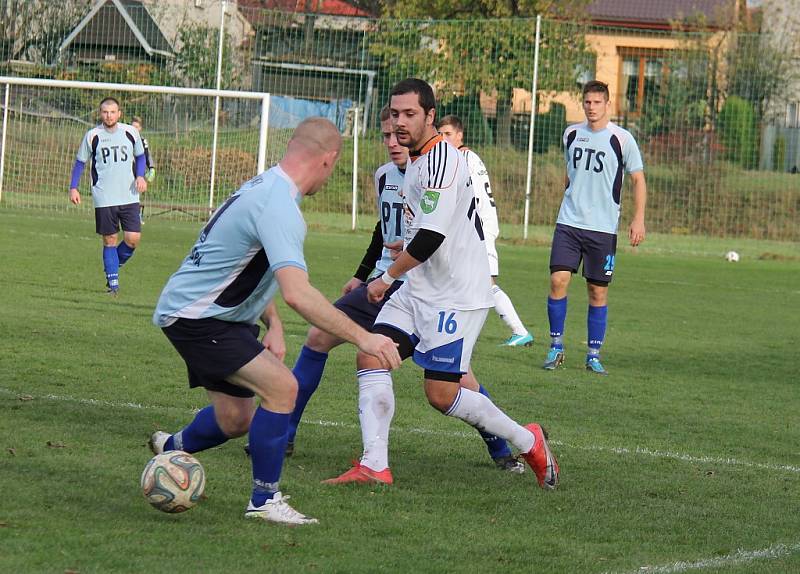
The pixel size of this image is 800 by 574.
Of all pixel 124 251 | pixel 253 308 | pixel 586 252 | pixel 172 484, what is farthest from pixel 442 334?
pixel 124 251

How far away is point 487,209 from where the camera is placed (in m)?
10.3

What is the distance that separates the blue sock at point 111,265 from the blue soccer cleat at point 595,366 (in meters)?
5.67

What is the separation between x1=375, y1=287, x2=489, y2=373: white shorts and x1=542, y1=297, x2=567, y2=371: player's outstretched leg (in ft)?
13.7

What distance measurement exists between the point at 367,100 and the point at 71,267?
10891 millimetres

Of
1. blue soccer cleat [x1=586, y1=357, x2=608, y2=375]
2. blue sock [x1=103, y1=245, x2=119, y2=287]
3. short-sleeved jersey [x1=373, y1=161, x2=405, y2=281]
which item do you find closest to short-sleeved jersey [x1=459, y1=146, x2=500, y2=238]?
blue soccer cleat [x1=586, y1=357, x2=608, y2=375]

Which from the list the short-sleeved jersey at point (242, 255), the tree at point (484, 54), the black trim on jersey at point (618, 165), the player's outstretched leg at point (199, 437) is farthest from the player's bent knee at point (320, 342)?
the tree at point (484, 54)

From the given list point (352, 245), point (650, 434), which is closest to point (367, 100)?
point (352, 245)

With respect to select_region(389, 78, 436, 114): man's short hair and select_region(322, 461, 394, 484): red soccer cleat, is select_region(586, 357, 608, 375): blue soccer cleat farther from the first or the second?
select_region(389, 78, 436, 114): man's short hair

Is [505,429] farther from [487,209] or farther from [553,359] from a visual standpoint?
[487,209]

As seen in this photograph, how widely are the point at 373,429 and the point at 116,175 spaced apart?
919cm

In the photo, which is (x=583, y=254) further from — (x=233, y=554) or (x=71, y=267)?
(x=71, y=267)

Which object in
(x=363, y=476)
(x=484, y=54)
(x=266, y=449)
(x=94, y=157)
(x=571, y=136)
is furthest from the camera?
(x=484, y=54)

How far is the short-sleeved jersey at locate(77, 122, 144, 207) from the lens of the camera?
1435 centimetres

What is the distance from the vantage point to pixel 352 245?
22109 mm
